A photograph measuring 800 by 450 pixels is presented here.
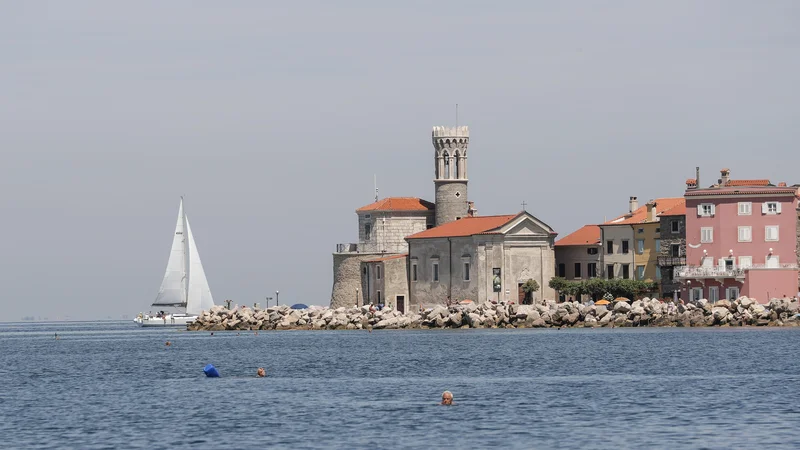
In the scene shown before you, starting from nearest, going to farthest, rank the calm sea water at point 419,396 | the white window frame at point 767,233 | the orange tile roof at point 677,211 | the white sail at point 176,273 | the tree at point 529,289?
1. the calm sea water at point 419,396
2. the white window frame at point 767,233
3. the orange tile roof at point 677,211
4. the tree at point 529,289
5. the white sail at point 176,273

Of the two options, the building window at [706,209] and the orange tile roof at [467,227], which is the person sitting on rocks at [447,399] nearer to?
the building window at [706,209]

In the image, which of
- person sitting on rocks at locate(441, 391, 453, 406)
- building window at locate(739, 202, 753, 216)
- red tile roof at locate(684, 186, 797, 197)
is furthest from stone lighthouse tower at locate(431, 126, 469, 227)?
person sitting on rocks at locate(441, 391, 453, 406)

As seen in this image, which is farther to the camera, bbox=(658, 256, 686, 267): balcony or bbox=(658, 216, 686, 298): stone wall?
bbox=(658, 216, 686, 298): stone wall

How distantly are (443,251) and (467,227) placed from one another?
2334 millimetres

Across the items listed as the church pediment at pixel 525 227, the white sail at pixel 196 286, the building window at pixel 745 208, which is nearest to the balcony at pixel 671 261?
the building window at pixel 745 208

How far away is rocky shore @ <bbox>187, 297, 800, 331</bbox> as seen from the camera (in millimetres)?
79875

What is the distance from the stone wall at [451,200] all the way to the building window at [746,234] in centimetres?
2544

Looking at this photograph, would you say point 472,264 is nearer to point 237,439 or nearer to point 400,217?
point 400,217

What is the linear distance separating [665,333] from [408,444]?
4612 centimetres

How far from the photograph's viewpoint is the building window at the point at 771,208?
283 feet

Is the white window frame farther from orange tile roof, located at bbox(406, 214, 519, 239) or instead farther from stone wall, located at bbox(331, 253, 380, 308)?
stone wall, located at bbox(331, 253, 380, 308)

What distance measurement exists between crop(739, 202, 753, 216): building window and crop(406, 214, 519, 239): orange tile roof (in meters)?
15.7

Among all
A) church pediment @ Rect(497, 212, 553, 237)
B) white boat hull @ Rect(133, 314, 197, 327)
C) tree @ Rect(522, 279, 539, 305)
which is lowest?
white boat hull @ Rect(133, 314, 197, 327)

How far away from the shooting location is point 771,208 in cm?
8650
